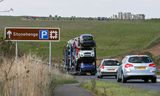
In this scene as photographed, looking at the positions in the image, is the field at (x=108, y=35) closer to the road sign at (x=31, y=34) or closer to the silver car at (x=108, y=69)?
the silver car at (x=108, y=69)

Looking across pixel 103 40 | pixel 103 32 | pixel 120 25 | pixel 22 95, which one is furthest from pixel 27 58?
pixel 120 25

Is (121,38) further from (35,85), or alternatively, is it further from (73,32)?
(35,85)

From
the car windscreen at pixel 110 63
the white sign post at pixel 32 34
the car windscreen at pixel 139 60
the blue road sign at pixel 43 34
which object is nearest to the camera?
the white sign post at pixel 32 34

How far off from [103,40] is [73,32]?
7.64 m

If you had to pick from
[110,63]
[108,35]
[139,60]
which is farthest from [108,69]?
[108,35]

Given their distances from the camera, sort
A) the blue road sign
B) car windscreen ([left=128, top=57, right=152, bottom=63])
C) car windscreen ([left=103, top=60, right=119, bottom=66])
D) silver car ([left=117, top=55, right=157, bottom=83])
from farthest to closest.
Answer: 1. car windscreen ([left=103, top=60, right=119, bottom=66])
2. car windscreen ([left=128, top=57, right=152, bottom=63])
3. silver car ([left=117, top=55, right=157, bottom=83])
4. the blue road sign

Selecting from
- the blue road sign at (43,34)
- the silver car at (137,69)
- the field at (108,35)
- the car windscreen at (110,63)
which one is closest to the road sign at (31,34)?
the blue road sign at (43,34)

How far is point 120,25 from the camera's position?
458ft

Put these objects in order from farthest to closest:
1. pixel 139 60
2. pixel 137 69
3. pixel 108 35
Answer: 1. pixel 108 35
2. pixel 139 60
3. pixel 137 69

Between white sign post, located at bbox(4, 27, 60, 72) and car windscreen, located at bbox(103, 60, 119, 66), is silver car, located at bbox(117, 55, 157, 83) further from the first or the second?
car windscreen, located at bbox(103, 60, 119, 66)

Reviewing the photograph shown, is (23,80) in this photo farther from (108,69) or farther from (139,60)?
(108,69)

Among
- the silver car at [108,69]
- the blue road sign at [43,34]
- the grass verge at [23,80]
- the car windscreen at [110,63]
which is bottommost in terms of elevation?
the silver car at [108,69]

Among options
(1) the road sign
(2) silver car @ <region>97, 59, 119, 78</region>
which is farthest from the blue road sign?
(2) silver car @ <region>97, 59, 119, 78</region>

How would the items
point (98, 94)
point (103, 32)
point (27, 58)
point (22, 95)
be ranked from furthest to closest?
point (103, 32) < point (98, 94) < point (27, 58) < point (22, 95)
